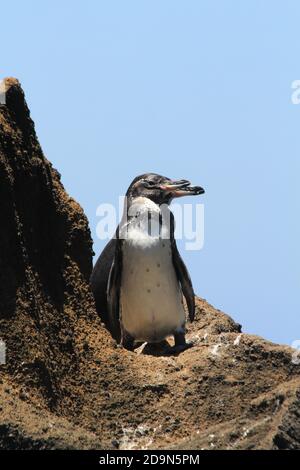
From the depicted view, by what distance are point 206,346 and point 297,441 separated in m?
3.22

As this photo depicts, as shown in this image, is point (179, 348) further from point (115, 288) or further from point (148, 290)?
point (115, 288)

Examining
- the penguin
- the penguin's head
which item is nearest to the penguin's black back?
the penguin

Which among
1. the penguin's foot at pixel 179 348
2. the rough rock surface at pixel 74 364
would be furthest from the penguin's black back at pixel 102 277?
the rough rock surface at pixel 74 364

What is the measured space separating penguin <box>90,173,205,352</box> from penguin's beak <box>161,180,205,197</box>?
34 cm

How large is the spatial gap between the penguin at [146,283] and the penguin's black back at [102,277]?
0.09 meters

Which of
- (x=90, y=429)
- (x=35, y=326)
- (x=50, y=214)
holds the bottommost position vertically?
(x=90, y=429)

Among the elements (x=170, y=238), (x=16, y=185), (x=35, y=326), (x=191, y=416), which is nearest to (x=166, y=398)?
(x=191, y=416)

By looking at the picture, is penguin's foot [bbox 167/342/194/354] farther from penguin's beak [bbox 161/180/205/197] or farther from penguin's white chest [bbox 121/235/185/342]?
penguin's beak [bbox 161/180/205/197]

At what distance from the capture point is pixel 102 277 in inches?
579

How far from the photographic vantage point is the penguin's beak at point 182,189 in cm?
1459

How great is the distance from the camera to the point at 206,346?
12211 mm

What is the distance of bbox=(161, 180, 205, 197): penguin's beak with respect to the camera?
47.9ft

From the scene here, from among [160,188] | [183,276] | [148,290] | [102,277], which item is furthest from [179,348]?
[160,188]
